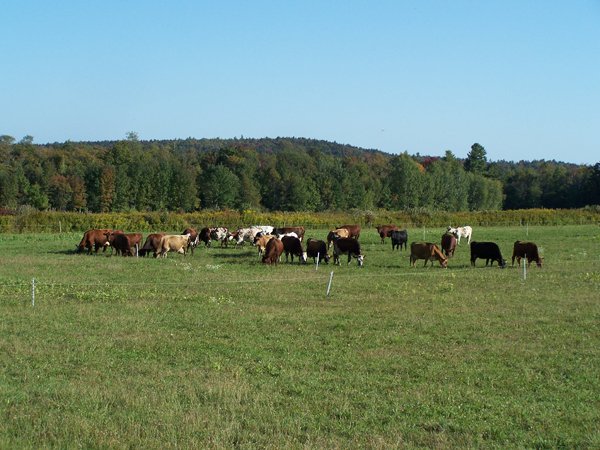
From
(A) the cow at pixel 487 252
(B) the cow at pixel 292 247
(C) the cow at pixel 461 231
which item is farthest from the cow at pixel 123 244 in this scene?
(C) the cow at pixel 461 231

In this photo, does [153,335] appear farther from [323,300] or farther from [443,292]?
[443,292]

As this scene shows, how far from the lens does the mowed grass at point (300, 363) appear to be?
29.7ft

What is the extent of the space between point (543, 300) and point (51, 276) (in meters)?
17.2

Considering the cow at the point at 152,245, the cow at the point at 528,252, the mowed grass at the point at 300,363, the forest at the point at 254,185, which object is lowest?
the mowed grass at the point at 300,363

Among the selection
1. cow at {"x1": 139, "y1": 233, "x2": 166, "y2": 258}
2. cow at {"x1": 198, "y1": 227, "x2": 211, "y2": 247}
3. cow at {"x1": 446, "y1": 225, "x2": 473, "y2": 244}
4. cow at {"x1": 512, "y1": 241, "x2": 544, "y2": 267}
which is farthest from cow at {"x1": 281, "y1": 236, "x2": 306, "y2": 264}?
cow at {"x1": 446, "y1": 225, "x2": 473, "y2": 244}

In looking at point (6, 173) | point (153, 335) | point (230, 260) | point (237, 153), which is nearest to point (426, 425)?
point (153, 335)

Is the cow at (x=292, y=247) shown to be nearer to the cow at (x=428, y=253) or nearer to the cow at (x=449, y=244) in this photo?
the cow at (x=428, y=253)

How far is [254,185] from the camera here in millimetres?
111188

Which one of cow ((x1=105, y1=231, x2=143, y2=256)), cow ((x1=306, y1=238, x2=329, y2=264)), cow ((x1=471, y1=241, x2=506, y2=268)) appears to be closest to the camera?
cow ((x1=471, y1=241, x2=506, y2=268))

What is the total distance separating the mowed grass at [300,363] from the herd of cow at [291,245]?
18.1ft

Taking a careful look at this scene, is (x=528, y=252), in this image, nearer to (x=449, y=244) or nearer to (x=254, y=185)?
(x=449, y=244)

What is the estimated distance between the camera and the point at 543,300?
1991 centimetres

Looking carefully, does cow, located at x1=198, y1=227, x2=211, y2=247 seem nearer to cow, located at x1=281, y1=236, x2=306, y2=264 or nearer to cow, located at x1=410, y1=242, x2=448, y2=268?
cow, located at x1=281, y1=236, x2=306, y2=264

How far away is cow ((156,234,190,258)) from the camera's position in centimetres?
3588
